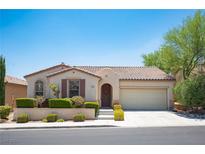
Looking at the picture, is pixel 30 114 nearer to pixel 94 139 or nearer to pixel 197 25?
pixel 94 139

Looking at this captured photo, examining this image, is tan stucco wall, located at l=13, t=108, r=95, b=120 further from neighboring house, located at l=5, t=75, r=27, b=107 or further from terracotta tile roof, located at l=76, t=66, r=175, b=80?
neighboring house, located at l=5, t=75, r=27, b=107

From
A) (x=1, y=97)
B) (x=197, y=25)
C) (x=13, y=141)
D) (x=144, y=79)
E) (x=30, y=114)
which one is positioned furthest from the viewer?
(x=144, y=79)

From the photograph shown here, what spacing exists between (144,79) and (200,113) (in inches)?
270

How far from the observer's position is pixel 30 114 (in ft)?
66.3

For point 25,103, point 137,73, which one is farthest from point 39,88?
point 137,73

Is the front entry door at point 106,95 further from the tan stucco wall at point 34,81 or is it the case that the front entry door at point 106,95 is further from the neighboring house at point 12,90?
the neighboring house at point 12,90

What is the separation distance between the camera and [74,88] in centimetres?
2342

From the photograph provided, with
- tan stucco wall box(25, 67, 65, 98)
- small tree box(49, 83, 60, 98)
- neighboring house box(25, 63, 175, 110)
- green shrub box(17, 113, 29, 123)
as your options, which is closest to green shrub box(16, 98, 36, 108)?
green shrub box(17, 113, 29, 123)

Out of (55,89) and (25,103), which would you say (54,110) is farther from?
(55,89)

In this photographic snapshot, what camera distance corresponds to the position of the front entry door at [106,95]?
87.9 feet

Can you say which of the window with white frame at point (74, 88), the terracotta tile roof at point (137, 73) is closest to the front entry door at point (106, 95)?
the terracotta tile roof at point (137, 73)

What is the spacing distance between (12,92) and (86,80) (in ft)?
36.4

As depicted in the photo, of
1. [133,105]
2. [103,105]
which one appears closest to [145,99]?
[133,105]

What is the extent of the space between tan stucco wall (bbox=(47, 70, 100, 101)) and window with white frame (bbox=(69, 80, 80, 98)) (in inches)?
19.0
